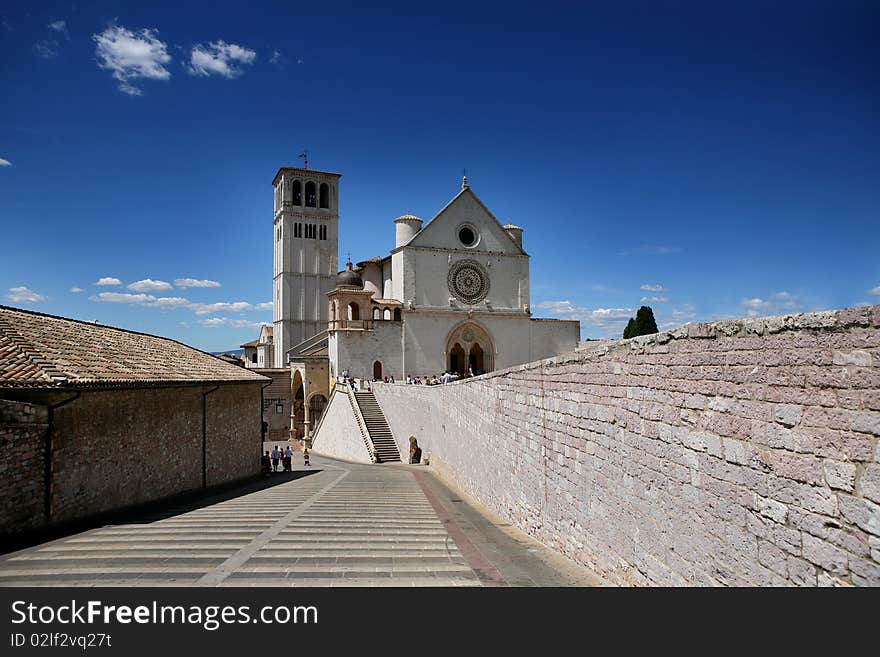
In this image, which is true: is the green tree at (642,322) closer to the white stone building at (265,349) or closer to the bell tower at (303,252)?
the bell tower at (303,252)

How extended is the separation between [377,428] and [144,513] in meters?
18.3

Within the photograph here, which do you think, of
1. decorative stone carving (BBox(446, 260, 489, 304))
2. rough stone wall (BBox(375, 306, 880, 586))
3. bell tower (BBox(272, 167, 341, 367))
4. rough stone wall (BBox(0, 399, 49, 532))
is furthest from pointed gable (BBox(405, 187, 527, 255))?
rough stone wall (BBox(375, 306, 880, 586))

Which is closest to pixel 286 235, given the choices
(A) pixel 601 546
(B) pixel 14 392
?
(B) pixel 14 392

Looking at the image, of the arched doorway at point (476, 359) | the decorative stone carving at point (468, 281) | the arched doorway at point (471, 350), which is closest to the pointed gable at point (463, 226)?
the decorative stone carving at point (468, 281)

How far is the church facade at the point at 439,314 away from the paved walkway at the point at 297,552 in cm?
2603

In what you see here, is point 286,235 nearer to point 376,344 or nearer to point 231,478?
point 376,344

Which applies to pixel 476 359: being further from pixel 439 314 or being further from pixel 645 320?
pixel 645 320

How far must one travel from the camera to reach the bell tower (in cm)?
5647

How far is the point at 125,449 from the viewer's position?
11.6 meters

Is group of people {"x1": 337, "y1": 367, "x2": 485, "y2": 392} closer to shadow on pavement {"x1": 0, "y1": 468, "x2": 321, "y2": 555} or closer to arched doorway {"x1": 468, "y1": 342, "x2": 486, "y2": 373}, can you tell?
arched doorway {"x1": 468, "y1": 342, "x2": 486, "y2": 373}

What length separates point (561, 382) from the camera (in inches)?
322

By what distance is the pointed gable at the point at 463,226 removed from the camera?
4047cm

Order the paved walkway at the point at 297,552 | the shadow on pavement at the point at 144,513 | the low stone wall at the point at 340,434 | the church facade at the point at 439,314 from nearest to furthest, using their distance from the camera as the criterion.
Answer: the paved walkway at the point at 297,552
the shadow on pavement at the point at 144,513
the low stone wall at the point at 340,434
the church facade at the point at 439,314

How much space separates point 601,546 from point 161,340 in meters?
17.8
